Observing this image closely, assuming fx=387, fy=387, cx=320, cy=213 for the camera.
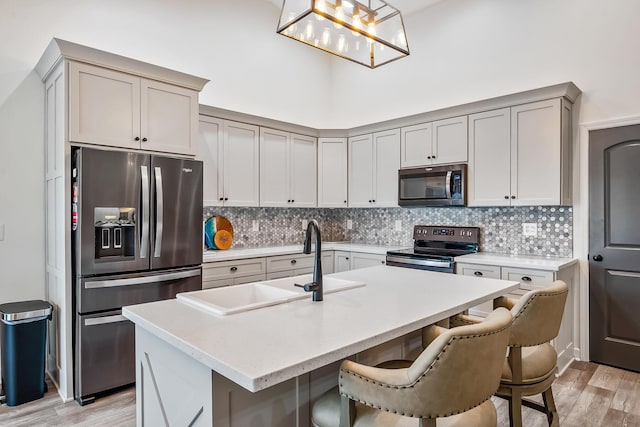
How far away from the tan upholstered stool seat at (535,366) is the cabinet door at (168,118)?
2.78 m

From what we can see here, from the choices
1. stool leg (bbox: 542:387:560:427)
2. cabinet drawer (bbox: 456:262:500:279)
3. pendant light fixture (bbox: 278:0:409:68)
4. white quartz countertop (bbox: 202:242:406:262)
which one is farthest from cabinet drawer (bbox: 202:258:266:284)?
stool leg (bbox: 542:387:560:427)

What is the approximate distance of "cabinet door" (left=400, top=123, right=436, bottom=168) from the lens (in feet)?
13.6

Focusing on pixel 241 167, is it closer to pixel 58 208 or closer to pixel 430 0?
pixel 58 208

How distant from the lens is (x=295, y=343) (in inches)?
48.6

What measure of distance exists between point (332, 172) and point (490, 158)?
75.8 inches

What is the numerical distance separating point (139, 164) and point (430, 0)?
3.79 m

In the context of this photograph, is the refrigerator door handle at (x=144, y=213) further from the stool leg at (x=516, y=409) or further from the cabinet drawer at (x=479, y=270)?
the cabinet drawer at (x=479, y=270)

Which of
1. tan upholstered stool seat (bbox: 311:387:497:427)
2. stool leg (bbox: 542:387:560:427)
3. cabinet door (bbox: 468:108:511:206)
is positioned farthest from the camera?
cabinet door (bbox: 468:108:511:206)

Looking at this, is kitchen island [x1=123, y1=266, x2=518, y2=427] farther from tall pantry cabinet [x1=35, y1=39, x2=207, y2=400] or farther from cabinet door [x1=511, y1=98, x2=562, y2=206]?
cabinet door [x1=511, y1=98, x2=562, y2=206]

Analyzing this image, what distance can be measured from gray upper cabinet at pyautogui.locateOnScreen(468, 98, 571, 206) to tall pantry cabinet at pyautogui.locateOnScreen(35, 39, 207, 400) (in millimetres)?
2673

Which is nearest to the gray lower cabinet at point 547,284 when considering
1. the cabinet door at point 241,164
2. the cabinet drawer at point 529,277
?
the cabinet drawer at point 529,277

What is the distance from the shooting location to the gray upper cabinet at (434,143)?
389 centimetres

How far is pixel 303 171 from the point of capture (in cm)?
475

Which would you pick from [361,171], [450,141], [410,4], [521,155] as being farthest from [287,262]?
[410,4]
